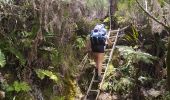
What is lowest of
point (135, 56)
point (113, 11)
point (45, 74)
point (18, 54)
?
point (135, 56)

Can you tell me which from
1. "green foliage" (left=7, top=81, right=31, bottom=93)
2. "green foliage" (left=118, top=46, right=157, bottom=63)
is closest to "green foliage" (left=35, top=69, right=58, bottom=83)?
"green foliage" (left=7, top=81, right=31, bottom=93)

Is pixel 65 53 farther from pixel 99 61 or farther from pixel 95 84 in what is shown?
pixel 95 84

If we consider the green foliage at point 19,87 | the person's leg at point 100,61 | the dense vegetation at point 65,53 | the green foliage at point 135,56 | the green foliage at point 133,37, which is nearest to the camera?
the green foliage at point 19,87

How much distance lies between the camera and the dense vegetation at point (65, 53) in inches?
362

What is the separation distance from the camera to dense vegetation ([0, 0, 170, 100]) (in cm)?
919

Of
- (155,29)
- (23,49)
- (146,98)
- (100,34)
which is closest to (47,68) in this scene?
(23,49)

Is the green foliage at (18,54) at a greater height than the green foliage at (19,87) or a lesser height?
greater

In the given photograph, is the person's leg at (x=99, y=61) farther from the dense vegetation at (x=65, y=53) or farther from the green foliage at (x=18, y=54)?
the green foliage at (x=18, y=54)

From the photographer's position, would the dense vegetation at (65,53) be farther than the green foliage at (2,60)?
Yes

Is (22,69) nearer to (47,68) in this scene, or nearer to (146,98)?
(47,68)

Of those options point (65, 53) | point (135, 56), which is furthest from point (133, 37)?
point (65, 53)

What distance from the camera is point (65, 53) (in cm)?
1085

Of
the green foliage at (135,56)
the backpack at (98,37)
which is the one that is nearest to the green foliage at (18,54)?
the backpack at (98,37)

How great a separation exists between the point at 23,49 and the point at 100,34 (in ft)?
9.93
